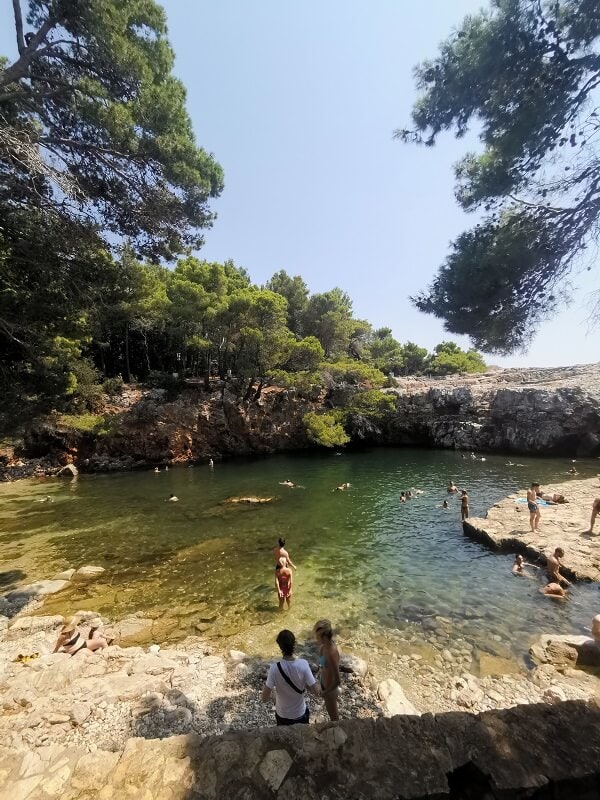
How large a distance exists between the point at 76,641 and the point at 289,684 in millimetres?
5566

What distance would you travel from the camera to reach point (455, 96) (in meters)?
→ 7.23

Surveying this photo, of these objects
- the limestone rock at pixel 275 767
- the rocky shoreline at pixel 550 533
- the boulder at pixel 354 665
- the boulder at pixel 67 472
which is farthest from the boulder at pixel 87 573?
the boulder at pixel 67 472

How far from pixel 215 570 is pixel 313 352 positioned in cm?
2423

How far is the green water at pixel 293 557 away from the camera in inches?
324

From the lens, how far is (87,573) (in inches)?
437

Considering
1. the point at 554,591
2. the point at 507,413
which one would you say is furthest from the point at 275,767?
the point at 507,413

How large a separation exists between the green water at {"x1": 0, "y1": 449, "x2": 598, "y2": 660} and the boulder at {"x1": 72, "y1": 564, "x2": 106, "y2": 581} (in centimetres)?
27

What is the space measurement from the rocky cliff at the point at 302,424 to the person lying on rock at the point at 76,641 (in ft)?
74.9

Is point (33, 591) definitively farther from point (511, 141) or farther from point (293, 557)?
point (511, 141)

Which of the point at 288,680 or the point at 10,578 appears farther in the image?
the point at 10,578

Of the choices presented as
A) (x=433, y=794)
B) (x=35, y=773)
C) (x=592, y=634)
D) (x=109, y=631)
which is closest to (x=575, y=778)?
(x=433, y=794)

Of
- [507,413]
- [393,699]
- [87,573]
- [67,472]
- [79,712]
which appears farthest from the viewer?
[507,413]

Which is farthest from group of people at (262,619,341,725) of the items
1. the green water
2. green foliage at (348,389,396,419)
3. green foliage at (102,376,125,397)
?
green foliage at (102,376,125,397)

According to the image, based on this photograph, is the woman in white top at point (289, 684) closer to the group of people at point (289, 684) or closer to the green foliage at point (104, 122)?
the group of people at point (289, 684)
